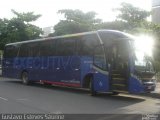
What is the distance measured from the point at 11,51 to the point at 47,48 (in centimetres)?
616

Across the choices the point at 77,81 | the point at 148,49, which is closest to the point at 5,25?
the point at 77,81

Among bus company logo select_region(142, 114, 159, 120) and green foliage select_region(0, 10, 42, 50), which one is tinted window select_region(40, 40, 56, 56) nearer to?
bus company logo select_region(142, 114, 159, 120)

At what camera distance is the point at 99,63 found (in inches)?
719

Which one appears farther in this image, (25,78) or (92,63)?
(25,78)

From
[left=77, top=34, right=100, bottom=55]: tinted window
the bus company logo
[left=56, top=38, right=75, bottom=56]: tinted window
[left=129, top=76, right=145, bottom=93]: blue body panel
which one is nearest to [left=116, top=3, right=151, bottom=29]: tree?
[left=56, top=38, right=75, bottom=56]: tinted window

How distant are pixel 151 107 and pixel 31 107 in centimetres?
439

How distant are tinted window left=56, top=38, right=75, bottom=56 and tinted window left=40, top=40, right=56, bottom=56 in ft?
2.13

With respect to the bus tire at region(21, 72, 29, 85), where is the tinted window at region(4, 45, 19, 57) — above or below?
above

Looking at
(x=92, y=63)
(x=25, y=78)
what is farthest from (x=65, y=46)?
(x=25, y=78)

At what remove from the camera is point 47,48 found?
2383 cm

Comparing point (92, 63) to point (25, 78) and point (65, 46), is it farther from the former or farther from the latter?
point (25, 78)

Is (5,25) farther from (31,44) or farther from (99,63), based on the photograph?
(99,63)

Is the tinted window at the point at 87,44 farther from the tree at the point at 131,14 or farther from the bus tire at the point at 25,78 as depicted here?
the tree at the point at 131,14

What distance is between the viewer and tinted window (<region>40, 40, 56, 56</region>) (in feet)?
75.7
